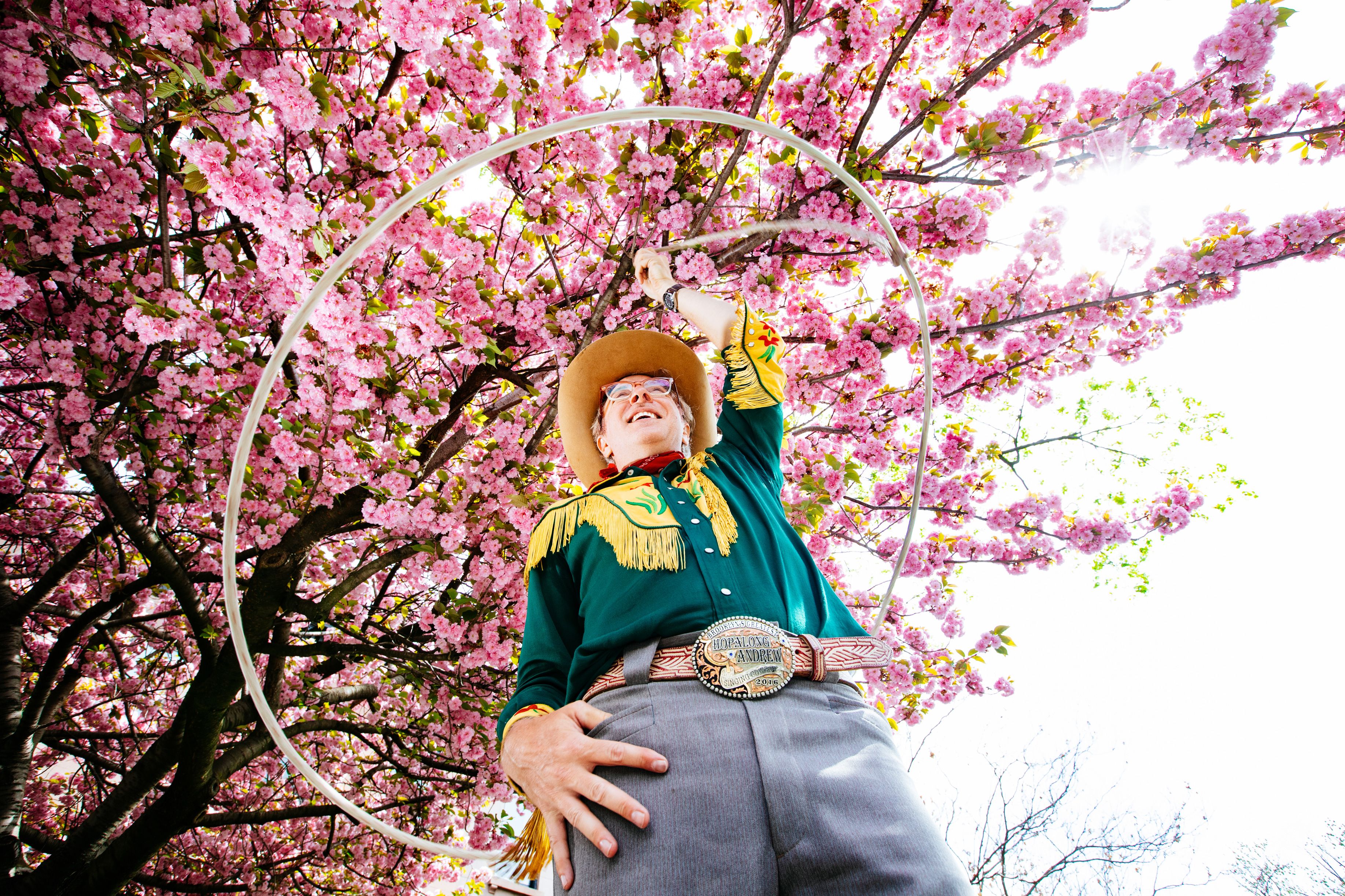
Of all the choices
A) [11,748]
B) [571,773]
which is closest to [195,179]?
[571,773]

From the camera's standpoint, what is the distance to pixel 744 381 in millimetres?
2387

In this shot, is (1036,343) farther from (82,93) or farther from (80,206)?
(82,93)

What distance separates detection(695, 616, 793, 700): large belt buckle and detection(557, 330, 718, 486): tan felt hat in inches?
47.0

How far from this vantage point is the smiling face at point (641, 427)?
2.36 m

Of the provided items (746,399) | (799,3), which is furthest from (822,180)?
(746,399)

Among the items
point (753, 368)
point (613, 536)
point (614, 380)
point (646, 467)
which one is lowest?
point (613, 536)

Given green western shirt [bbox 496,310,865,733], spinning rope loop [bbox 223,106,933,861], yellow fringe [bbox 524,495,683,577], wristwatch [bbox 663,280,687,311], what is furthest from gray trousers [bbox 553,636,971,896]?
wristwatch [bbox 663,280,687,311]

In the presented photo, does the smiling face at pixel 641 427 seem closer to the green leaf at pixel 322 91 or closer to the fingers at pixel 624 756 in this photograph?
the fingers at pixel 624 756

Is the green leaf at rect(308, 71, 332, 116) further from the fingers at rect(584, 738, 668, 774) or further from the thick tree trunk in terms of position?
the thick tree trunk

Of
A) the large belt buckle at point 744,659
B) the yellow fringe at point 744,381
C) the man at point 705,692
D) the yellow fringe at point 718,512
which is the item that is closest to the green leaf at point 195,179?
the man at point 705,692

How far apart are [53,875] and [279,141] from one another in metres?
4.93

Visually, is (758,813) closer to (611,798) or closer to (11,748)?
(611,798)

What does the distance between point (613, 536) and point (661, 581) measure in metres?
0.23

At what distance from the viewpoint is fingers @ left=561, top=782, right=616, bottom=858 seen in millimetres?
1262
